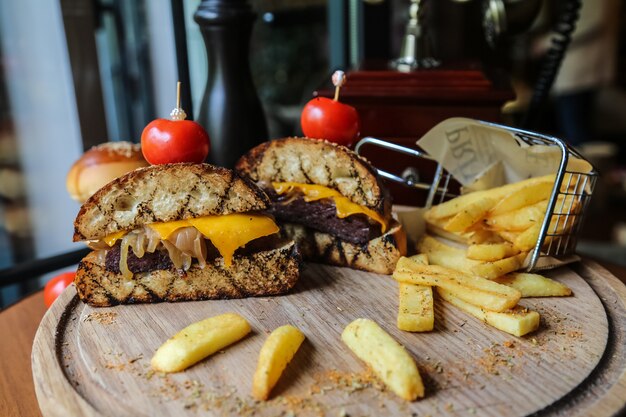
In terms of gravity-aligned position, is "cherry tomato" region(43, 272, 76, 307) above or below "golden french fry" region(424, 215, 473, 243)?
below

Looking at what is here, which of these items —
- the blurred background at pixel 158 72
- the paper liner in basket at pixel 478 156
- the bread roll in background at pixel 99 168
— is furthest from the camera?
the blurred background at pixel 158 72

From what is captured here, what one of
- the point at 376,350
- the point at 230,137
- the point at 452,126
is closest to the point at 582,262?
the point at 452,126

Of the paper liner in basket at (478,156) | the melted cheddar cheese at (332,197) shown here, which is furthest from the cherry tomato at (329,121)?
the paper liner in basket at (478,156)

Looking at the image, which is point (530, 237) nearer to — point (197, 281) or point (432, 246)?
point (432, 246)

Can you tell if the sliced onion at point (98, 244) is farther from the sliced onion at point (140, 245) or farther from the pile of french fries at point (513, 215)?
the pile of french fries at point (513, 215)

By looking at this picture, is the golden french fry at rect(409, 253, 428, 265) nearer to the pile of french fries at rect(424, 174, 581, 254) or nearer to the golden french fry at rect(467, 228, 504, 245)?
the pile of french fries at rect(424, 174, 581, 254)

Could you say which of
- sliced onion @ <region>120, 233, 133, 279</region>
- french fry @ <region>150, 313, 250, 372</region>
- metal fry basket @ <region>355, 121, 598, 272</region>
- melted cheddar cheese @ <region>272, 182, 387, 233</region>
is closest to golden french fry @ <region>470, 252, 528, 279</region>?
metal fry basket @ <region>355, 121, 598, 272</region>

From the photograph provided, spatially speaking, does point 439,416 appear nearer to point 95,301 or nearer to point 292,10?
point 95,301

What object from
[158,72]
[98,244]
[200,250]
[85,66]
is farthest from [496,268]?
[158,72]
